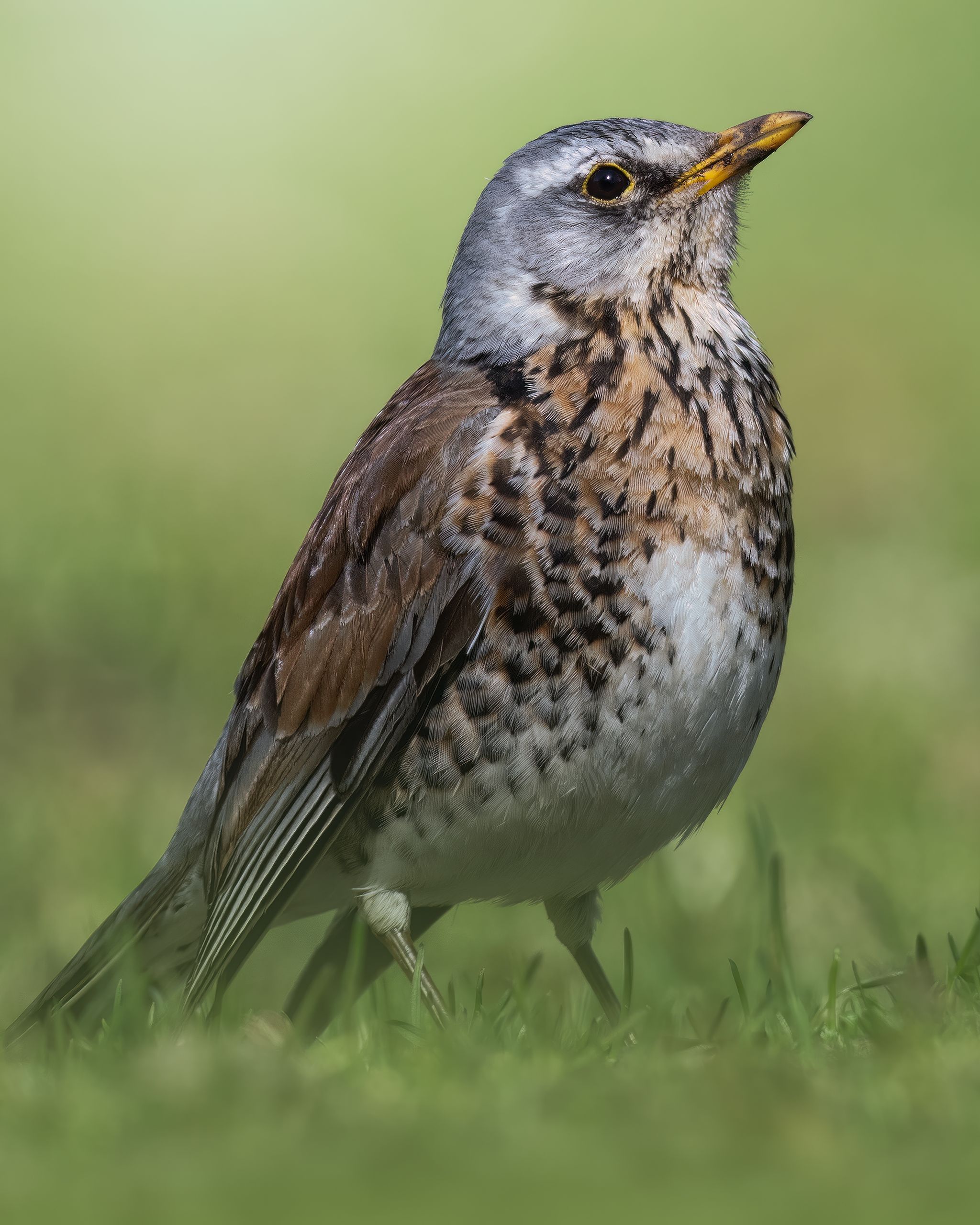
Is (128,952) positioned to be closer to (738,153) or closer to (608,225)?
(608,225)

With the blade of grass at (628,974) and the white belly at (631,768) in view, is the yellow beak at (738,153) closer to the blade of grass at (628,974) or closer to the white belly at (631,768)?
the white belly at (631,768)

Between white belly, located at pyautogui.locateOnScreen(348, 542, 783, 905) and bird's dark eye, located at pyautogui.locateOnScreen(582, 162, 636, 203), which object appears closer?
white belly, located at pyautogui.locateOnScreen(348, 542, 783, 905)

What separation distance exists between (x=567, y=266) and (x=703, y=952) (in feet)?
8.14

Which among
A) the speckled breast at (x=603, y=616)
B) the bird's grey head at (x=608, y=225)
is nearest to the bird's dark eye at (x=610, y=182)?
the bird's grey head at (x=608, y=225)

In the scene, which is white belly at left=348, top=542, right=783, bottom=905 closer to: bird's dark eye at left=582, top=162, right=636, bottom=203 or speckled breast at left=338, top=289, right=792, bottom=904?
speckled breast at left=338, top=289, right=792, bottom=904

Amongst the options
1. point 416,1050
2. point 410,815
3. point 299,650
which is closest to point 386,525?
point 299,650

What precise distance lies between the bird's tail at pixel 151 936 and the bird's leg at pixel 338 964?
1.17 ft

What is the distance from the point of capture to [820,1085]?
3.22m

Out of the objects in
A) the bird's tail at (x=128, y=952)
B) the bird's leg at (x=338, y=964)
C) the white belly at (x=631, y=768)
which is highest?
the white belly at (x=631, y=768)

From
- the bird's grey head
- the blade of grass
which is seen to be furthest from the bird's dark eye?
the blade of grass

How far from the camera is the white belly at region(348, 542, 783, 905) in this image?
3801mm

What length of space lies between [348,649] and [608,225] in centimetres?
144

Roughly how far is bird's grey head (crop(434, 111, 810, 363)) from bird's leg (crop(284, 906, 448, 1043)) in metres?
1.75

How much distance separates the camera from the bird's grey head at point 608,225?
14.1 ft
